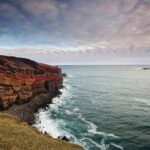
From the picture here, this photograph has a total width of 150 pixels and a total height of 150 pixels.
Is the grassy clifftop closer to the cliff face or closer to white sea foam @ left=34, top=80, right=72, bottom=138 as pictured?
white sea foam @ left=34, top=80, right=72, bottom=138

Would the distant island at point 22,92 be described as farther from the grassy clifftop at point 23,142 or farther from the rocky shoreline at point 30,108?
the grassy clifftop at point 23,142

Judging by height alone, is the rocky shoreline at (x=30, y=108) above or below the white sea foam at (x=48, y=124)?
above

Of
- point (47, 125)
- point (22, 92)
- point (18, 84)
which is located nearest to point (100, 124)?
point (47, 125)

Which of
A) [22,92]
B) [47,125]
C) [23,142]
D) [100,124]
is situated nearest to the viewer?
[23,142]

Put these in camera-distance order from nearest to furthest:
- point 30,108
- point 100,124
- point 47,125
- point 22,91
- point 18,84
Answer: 1. point 47,125
2. point 100,124
3. point 30,108
4. point 18,84
5. point 22,91

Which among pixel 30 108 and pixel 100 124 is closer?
pixel 100 124

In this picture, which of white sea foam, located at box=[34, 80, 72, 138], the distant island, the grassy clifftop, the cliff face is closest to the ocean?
white sea foam, located at box=[34, 80, 72, 138]

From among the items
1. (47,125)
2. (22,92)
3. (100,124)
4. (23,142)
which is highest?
(22,92)

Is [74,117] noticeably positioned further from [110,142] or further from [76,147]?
[76,147]

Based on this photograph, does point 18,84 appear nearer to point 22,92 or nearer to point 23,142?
point 22,92

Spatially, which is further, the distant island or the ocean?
the distant island

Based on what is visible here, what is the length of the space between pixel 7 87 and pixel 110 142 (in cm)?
3489

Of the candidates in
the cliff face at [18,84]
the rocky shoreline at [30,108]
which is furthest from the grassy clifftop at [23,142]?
the cliff face at [18,84]

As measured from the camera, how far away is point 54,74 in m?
110
